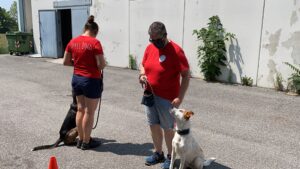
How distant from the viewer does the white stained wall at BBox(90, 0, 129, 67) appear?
1266cm

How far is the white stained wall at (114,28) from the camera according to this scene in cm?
1266

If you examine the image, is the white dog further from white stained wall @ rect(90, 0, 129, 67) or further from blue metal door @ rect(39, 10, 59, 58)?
blue metal door @ rect(39, 10, 59, 58)

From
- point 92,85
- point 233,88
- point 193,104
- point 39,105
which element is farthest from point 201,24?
point 92,85

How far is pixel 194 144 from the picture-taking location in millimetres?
3734

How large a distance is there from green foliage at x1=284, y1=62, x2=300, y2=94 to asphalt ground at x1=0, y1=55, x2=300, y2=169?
367mm

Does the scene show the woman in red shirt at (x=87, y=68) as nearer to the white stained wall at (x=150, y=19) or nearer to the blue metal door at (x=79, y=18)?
the white stained wall at (x=150, y=19)

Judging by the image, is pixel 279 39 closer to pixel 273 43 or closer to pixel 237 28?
pixel 273 43

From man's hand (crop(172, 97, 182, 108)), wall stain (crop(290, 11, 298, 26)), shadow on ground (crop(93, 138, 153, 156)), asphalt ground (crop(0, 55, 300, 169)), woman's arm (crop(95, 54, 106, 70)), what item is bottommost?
shadow on ground (crop(93, 138, 153, 156))

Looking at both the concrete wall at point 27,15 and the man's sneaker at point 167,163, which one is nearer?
the man's sneaker at point 167,163

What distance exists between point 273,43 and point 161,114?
602cm

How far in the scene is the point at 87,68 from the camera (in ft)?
14.5

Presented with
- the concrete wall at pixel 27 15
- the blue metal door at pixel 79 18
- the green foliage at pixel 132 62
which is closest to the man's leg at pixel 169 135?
the green foliage at pixel 132 62

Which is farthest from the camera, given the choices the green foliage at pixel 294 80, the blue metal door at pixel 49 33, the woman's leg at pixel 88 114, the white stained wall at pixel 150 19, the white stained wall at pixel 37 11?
the white stained wall at pixel 37 11

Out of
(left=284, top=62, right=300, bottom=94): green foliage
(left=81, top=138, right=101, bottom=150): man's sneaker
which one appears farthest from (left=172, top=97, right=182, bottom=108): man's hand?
(left=284, top=62, right=300, bottom=94): green foliage
